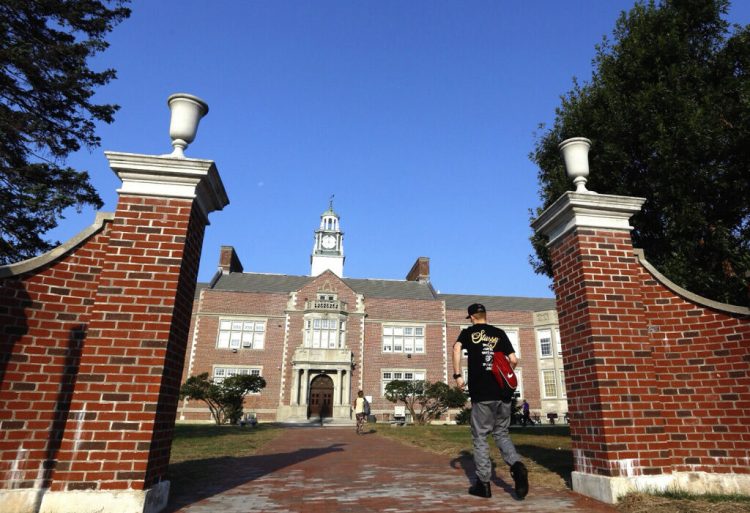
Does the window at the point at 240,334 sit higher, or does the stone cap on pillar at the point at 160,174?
the window at the point at 240,334

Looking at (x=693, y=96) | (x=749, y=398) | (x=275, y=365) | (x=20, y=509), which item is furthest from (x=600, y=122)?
(x=275, y=365)

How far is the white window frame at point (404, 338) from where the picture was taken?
32.3 m

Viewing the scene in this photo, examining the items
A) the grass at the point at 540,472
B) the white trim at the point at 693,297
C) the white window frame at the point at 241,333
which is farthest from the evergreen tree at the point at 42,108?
the white window frame at the point at 241,333

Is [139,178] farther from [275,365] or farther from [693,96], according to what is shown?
[275,365]

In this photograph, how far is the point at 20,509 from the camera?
3.60 metres

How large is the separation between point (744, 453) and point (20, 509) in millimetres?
6804

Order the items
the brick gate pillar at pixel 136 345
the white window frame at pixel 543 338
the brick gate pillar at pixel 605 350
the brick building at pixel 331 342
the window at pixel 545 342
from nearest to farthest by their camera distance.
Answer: the brick gate pillar at pixel 136 345, the brick gate pillar at pixel 605 350, the brick building at pixel 331 342, the white window frame at pixel 543 338, the window at pixel 545 342

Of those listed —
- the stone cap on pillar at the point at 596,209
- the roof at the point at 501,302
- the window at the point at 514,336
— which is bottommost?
the stone cap on pillar at the point at 596,209

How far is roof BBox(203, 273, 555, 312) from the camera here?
112 ft

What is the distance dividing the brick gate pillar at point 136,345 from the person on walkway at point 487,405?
2.89 m

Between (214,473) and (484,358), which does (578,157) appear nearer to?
(484,358)

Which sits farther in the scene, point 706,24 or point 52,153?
point 52,153

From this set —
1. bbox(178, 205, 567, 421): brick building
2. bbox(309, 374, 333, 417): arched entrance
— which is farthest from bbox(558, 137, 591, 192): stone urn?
bbox(309, 374, 333, 417): arched entrance

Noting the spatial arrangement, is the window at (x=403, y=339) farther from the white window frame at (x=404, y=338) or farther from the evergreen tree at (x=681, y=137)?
the evergreen tree at (x=681, y=137)
